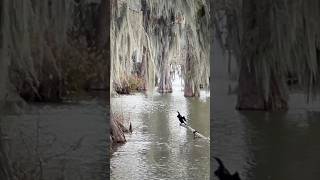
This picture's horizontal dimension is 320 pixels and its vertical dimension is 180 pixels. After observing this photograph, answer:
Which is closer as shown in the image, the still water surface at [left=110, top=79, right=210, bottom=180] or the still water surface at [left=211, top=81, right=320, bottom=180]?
the still water surface at [left=211, top=81, right=320, bottom=180]

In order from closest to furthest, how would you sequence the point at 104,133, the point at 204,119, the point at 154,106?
the point at 104,133 < the point at 204,119 < the point at 154,106

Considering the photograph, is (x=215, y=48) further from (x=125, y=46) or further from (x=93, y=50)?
(x=125, y=46)

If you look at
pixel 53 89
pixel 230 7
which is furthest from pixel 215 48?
pixel 53 89

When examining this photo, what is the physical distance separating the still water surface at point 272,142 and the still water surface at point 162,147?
871mm

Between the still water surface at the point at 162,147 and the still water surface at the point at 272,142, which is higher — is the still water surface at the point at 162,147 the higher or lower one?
the lower one

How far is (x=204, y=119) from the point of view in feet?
17.5

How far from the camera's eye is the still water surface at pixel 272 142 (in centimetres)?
198

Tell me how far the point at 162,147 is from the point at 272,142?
195 centimetres

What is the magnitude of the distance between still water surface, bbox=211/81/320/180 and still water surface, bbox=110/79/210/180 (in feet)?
2.86

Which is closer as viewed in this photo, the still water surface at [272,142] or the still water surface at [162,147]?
the still water surface at [272,142]

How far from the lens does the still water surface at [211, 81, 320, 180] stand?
1976 millimetres

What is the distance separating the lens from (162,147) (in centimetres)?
388

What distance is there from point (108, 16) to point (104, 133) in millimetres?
522

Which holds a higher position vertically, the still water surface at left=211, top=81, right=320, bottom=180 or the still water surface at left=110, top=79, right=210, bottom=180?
the still water surface at left=211, top=81, right=320, bottom=180
